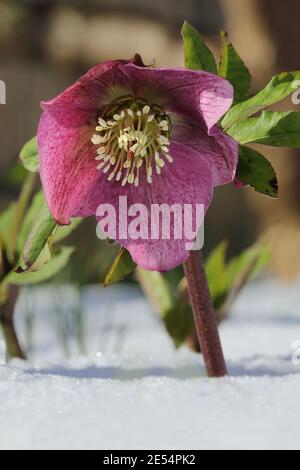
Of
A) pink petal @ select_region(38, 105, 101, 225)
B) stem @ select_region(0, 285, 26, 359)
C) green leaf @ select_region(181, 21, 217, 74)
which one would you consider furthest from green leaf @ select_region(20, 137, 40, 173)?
stem @ select_region(0, 285, 26, 359)

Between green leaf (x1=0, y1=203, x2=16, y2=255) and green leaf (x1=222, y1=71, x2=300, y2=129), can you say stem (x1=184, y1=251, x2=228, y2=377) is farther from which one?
green leaf (x1=0, y1=203, x2=16, y2=255)

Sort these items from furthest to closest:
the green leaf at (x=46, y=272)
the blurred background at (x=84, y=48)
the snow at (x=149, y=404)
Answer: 1. the blurred background at (x=84, y=48)
2. the green leaf at (x=46, y=272)
3. the snow at (x=149, y=404)

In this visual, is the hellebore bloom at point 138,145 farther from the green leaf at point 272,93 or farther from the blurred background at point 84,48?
the blurred background at point 84,48

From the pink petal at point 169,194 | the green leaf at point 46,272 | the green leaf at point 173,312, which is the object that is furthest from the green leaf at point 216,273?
the pink petal at point 169,194

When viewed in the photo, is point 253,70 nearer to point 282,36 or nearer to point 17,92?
point 282,36

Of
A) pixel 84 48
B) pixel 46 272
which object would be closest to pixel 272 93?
pixel 46 272

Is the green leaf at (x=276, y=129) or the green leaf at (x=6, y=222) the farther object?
the green leaf at (x=6, y=222)
